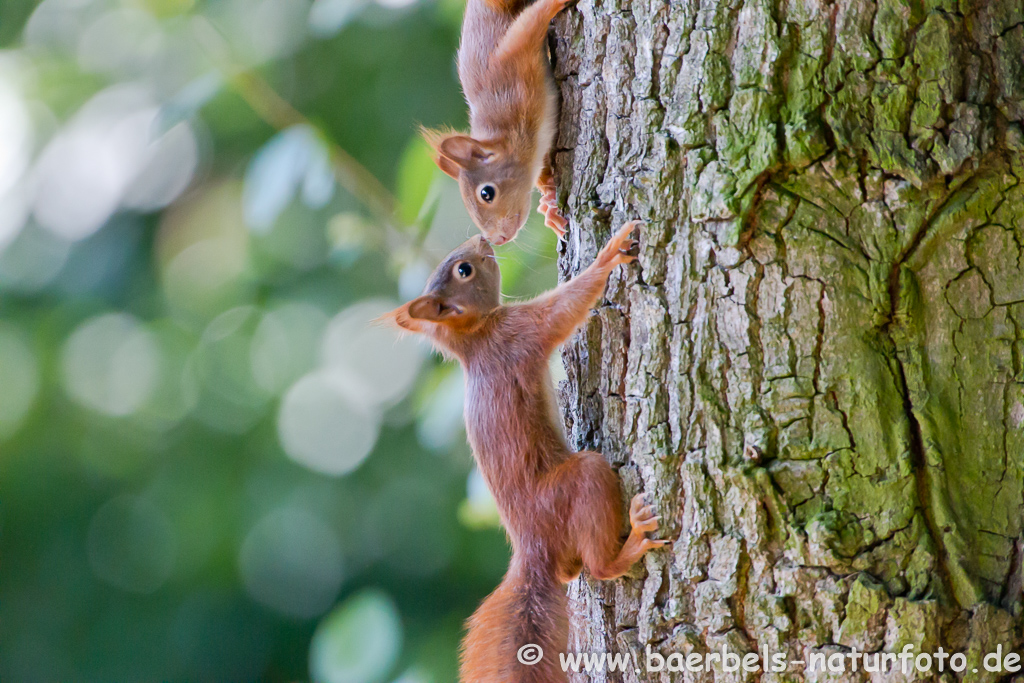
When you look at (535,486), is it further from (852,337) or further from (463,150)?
(463,150)

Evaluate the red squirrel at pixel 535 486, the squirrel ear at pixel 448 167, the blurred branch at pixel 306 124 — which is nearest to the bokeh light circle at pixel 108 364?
the blurred branch at pixel 306 124

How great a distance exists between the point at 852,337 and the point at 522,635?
2.26ft

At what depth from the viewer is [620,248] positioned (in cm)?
129

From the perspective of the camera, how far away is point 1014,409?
3.73ft

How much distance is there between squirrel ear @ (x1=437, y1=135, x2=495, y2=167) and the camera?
6.37ft

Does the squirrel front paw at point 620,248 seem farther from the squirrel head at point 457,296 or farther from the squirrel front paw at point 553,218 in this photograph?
the squirrel head at point 457,296

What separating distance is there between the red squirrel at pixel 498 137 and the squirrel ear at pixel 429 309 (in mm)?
269

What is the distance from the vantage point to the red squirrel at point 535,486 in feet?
4.22

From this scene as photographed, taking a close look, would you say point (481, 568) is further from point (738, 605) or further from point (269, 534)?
point (738, 605)

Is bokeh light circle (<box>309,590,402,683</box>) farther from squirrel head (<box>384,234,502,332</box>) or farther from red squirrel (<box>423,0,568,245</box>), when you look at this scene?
red squirrel (<box>423,0,568,245</box>)

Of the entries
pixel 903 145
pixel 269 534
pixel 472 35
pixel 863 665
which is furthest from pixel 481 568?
pixel 903 145

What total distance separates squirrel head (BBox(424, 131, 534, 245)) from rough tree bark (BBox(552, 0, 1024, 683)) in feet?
2.49

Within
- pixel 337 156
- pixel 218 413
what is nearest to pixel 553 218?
pixel 337 156

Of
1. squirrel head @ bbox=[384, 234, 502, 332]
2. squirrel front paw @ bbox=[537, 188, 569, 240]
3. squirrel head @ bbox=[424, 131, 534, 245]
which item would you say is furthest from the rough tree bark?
squirrel head @ bbox=[424, 131, 534, 245]
